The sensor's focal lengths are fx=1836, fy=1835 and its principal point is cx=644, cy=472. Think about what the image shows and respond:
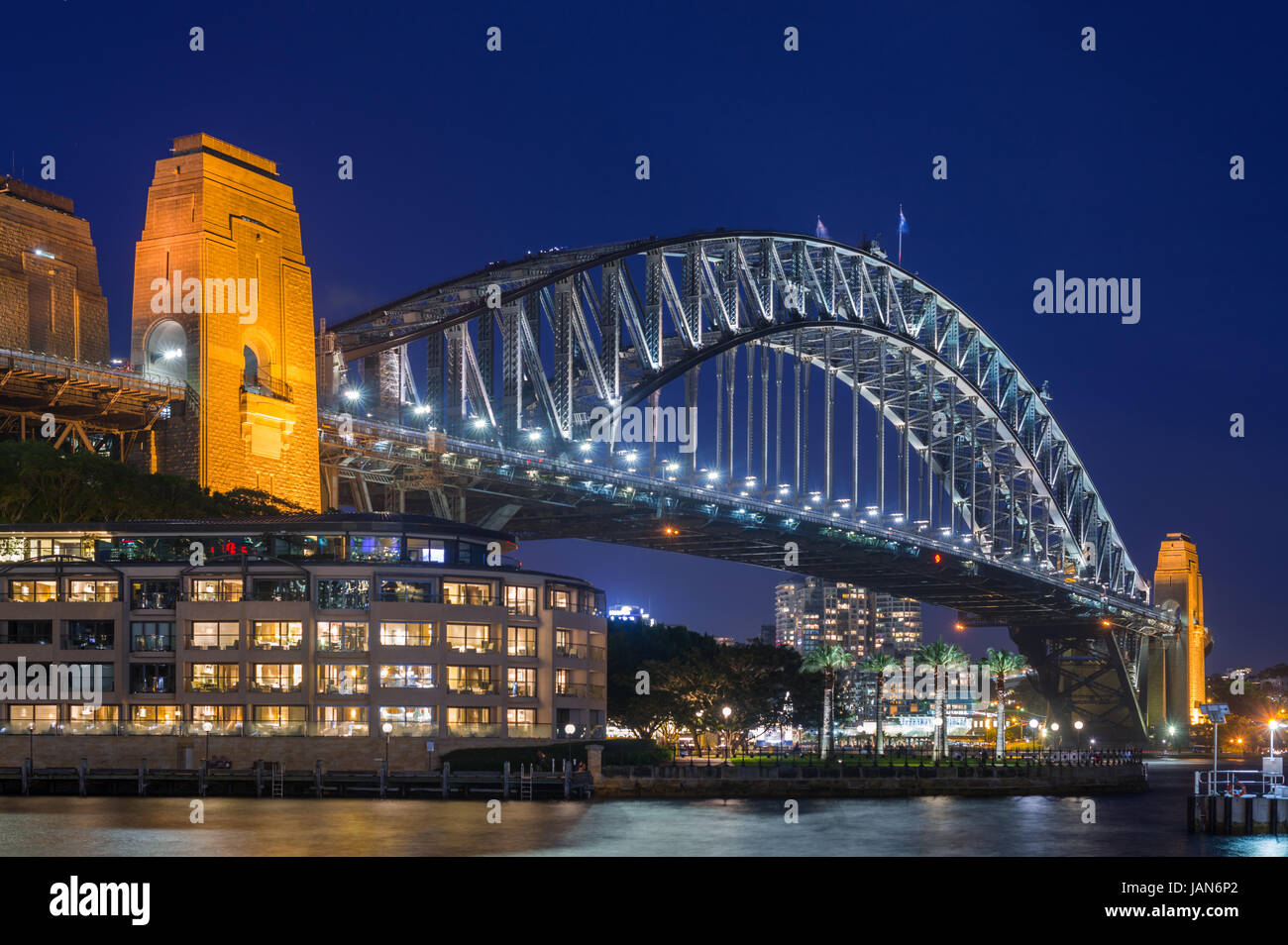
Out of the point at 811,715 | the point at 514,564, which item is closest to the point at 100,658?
the point at 514,564

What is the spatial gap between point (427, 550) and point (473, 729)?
1090 centimetres

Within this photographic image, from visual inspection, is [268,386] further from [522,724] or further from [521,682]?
[522,724]

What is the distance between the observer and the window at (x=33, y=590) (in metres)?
94.2

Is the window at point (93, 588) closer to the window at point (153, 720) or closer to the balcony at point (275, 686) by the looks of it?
the window at point (153, 720)

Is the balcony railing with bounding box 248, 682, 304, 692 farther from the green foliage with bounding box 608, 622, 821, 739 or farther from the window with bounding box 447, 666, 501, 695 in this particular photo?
the green foliage with bounding box 608, 622, 821, 739

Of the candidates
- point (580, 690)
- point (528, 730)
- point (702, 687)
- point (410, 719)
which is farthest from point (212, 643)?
point (702, 687)

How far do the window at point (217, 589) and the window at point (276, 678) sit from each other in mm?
3891

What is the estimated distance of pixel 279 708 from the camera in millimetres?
91688

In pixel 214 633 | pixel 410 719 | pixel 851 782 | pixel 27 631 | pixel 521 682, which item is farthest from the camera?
pixel 521 682

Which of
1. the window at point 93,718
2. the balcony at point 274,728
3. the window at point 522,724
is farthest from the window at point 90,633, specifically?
the window at point 522,724

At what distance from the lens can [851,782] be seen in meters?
97.8

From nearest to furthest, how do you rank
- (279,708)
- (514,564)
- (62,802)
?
1. (62,802)
2. (279,708)
3. (514,564)
